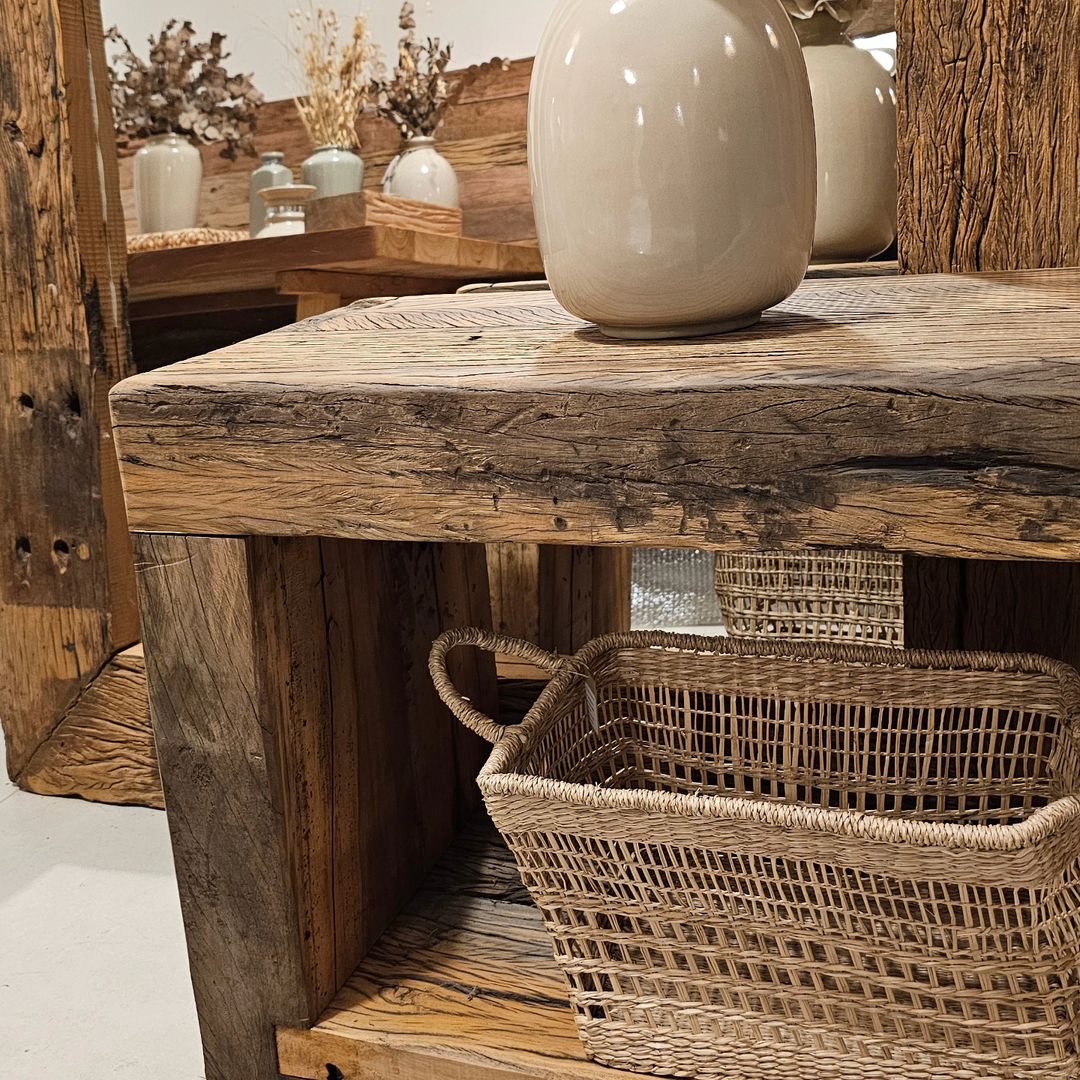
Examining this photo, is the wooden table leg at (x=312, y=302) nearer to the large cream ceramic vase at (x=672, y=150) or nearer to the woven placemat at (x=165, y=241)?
the woven placemat at (x=165, y=241)

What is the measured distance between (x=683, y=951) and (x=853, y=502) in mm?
361

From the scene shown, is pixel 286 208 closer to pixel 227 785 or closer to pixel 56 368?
pixel 56 368

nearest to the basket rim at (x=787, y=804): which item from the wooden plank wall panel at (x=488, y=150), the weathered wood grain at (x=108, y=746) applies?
the weathered wood grain at (x=108, y=746)

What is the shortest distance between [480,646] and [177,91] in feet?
6.37

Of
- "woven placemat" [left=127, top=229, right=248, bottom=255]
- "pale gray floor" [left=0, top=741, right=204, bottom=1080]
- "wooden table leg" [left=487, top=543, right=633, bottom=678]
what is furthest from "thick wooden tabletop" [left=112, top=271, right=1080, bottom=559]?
"woven placemat" [left=127, top=229, right=248, bottom=255]

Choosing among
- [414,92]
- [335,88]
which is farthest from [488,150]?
[335,88]

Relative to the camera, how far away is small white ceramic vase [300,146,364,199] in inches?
94.1

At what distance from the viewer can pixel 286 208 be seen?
2.22 meters

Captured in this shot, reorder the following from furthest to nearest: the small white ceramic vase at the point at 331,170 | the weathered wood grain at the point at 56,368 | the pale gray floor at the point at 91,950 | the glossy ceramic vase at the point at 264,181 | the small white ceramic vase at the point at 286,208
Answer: the glossy ceramic vase at the point at 264,181
the small white ceramic vase at the point at 331,170
the small white ceramic vase at the point at 286,208
the weathered wood grain at the point at 56,368
the pale gray floor at the point at 91,950

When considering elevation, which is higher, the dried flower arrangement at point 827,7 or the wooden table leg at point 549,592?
the dried flower arrangement at point 827,7

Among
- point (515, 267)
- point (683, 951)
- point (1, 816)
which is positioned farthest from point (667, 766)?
point (515, 267)

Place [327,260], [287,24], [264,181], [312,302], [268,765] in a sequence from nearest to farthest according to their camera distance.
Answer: [268,765] → [327,260] → [312,302] → [264,181] → [287,24]

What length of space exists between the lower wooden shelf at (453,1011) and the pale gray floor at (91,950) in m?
0.26

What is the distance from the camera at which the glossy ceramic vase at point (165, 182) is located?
95.4 inches
